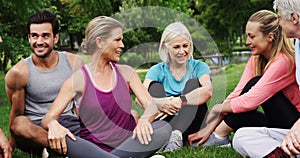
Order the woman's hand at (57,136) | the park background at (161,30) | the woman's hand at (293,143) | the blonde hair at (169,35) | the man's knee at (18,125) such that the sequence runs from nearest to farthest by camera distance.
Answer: the woman's hand at (293,143) < the woman's hand at (57,136) < the man's knee at (18,125) < the park background at (161,30) < the blonde hair at (169,35)

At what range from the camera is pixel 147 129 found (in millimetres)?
2738

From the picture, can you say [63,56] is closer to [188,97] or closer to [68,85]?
[68,85]

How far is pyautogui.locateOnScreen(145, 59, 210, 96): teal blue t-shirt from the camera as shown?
362 cm

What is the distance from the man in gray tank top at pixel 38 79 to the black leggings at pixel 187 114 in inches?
25.7

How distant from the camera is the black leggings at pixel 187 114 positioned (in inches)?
138

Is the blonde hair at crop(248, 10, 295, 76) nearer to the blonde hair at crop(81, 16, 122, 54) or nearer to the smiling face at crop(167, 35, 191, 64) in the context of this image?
the smiling face at crop(167, 35, 191, 64)

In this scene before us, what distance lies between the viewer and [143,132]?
8.93 feet

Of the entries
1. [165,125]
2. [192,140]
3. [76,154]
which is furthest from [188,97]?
[76,154]

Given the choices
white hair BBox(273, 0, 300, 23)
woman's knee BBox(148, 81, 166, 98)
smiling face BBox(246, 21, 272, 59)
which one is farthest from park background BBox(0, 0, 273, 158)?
white hair BBox(273, 0, 300, 23)

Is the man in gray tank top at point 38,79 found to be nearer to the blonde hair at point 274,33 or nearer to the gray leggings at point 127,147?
the gray leggings at point 127,147

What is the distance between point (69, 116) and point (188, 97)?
0.91 metres

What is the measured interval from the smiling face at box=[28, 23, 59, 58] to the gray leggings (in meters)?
0.93

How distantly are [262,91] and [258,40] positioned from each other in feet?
1.25

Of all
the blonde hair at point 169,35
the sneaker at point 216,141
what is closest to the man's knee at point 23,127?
the blonde hair at point 169,35
